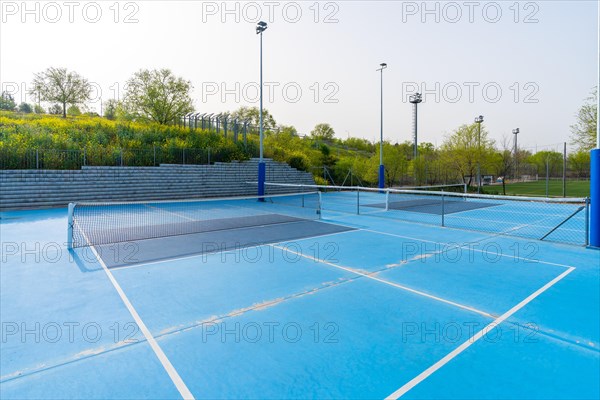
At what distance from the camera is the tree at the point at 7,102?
184ft

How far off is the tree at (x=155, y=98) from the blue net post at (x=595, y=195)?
117ft

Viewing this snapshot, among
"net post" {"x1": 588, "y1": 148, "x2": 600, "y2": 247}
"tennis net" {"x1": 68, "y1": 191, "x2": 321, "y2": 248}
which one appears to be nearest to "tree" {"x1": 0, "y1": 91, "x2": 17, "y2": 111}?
"tennis net" {"x1": 68, "y1": 191, "x2": 321, "y2": 248}

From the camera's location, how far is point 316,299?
5.80 meters

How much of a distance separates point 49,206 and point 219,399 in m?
19.7

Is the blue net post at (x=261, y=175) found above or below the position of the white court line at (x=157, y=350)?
above

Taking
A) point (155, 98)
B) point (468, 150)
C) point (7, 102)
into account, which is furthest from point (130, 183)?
point (7, 102)

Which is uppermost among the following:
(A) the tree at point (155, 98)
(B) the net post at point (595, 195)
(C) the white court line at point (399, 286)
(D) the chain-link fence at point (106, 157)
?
(A) the tree at point (155, 98)

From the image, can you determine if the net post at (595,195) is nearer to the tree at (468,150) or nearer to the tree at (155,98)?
the tree at (468,150)

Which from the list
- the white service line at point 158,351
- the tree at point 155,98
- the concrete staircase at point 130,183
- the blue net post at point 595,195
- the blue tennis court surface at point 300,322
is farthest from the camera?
the tree at point 155,98

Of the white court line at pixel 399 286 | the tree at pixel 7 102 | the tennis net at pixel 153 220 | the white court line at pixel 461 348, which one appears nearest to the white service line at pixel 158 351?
the white court line at pixel 461 348

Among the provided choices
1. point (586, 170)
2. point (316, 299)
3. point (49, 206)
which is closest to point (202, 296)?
point (316, 299)

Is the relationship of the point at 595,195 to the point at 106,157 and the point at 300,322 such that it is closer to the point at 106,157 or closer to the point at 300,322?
the point at 300,322

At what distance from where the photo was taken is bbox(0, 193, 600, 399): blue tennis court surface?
356 cm

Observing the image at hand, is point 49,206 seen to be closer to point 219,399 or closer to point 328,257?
point 328,257
